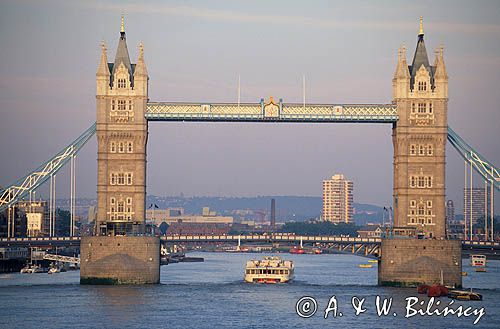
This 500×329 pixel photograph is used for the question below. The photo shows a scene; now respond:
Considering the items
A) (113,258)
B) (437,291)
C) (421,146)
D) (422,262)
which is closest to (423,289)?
(437,291)

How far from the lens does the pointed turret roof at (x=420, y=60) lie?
164 m

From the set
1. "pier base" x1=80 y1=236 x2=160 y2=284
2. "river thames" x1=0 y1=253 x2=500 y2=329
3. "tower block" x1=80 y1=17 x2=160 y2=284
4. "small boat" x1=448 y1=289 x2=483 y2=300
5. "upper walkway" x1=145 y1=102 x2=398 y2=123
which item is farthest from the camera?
"upper walkway" x1=145 y1=102 x2=398 y2=123

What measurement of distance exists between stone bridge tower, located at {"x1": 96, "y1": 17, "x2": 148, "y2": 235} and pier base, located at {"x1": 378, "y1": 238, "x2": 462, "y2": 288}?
29.5 meters

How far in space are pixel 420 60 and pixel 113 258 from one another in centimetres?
4300

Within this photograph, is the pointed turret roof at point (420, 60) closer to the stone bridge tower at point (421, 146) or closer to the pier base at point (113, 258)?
the stone bridge tower at point (421, 146)

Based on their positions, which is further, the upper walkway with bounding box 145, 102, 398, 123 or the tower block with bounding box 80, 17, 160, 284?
the upper walkway with bounding box 145, 102, 398, 123

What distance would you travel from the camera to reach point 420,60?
164875mm

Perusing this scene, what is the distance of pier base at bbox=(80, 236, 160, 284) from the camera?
158 m

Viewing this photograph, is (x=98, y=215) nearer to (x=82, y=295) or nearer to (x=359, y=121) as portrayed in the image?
(x=82, y=295)

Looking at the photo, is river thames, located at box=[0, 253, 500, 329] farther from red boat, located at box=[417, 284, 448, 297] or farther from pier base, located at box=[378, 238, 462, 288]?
pier base, located at box=[378, 238, 462, 288]

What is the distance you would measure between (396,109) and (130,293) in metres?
39.3

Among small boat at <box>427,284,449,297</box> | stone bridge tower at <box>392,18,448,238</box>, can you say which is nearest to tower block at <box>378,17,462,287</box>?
stone bridge tower at <box>392,18,448,238</box>

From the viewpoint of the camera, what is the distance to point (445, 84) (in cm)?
16288

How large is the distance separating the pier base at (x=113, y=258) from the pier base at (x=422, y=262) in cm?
→ 2831
